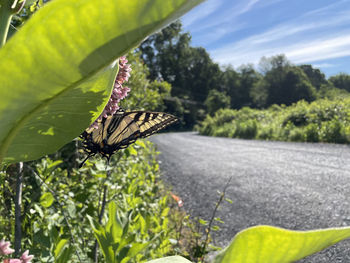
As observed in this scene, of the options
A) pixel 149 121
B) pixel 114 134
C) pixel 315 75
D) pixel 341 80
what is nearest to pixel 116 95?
pixel 114 134

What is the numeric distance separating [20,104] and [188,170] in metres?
7.15

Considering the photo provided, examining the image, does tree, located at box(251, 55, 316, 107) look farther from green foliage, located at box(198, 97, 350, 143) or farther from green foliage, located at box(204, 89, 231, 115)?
green foliage, located at box(198, 97, 350, 143)

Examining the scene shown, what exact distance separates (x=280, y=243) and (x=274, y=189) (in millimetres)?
5365

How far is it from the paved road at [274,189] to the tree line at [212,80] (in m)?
29.3

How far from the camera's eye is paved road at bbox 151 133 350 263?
383 centimetres

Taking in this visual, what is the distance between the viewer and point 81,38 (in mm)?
267

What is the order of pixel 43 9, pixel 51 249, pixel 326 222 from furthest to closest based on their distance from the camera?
pixel 326 222
pixel 51 249
pixel 43 9

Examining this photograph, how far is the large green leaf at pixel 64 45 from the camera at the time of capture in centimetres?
25

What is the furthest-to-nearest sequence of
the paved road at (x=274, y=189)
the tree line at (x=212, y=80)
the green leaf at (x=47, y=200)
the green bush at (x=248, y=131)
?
A: the tree line at (x=212, y=80), the green bush at (x=248, y=131), the paved road at (x=274, y=189), the green leaf at (x=47, y=200)

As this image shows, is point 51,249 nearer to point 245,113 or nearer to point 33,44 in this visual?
point 33,44

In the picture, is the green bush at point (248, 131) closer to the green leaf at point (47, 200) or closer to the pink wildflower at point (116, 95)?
the green leaf at point (47, 200)

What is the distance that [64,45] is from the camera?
0.27m

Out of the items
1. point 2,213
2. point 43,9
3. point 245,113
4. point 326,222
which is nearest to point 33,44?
point 43,9

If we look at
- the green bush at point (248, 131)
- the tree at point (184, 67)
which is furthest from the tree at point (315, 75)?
the green bush at point (248, 131)
